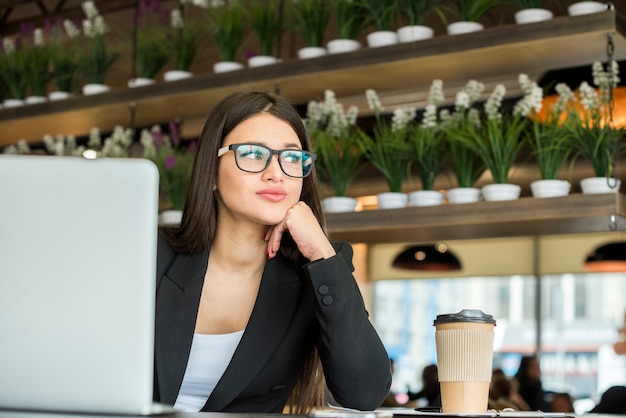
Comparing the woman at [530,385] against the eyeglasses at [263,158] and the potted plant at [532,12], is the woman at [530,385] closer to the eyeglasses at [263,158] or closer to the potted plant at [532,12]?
the potted plant at [532,12]

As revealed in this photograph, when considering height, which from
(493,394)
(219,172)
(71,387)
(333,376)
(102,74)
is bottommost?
(493,394)

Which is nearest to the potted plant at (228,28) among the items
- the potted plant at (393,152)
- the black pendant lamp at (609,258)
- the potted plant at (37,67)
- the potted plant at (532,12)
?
the potted plant at (393,152)

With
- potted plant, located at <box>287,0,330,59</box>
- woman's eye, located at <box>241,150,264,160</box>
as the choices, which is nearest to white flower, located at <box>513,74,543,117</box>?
potted plant, located at <box>287,0,330,59</box>

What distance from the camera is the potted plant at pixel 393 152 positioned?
3.92 metres

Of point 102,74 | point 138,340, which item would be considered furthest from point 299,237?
point 102,74

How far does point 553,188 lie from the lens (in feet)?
11.6

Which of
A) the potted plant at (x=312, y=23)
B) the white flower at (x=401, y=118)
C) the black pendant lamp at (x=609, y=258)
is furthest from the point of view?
the black pendant lamp at (x=609, y=258)

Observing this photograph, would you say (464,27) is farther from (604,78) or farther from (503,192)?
(503,192)

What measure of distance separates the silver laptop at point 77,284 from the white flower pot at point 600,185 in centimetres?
270

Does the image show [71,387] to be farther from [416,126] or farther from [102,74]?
[102,74]

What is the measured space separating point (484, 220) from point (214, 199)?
1732 mm

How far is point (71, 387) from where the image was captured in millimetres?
1036

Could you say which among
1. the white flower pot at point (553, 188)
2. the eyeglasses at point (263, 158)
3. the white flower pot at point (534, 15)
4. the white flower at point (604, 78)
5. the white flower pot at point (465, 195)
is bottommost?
the white flower pot at point (465, 195)

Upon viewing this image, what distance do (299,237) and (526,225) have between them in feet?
6.81
